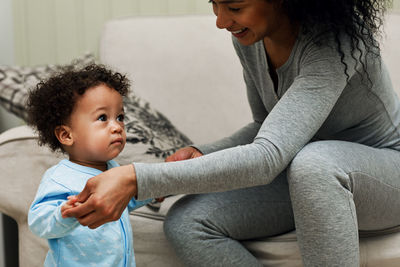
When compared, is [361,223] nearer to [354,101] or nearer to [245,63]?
[354,101]

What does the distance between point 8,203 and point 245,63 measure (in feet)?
2.48

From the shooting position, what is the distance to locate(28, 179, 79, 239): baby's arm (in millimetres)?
945

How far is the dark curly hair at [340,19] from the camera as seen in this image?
105 cm

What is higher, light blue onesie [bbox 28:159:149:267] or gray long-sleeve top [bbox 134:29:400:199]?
gray long-sleeve top [bbox 134:29:400:199]

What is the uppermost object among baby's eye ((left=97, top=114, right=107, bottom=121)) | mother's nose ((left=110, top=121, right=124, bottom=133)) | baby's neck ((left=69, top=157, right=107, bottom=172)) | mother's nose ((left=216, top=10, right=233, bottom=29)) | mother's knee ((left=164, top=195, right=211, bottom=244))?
mother's nose ((left=216, top=10, right=233, bottom=29))

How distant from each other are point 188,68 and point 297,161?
991 mm

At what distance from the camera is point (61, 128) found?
3.63 feet

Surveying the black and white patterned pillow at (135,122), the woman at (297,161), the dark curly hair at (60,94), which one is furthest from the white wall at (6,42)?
the woman at (297,161)

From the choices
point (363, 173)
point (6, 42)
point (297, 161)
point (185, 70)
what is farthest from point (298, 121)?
point (6, 42)

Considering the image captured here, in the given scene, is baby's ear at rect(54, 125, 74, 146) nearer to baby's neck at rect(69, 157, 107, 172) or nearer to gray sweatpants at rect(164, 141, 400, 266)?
baby's neck at rect(69, 157, 107, 172)

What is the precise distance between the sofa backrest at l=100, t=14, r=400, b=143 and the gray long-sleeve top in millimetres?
598

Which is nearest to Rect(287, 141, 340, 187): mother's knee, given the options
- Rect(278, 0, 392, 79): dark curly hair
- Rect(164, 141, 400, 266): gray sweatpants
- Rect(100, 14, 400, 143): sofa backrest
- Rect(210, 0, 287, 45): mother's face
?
Rect(164, 141, 400, 266): gray sweatpants

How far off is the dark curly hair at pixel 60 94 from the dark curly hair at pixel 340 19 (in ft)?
1.41

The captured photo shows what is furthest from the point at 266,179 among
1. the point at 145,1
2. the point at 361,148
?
the point at 145,1
